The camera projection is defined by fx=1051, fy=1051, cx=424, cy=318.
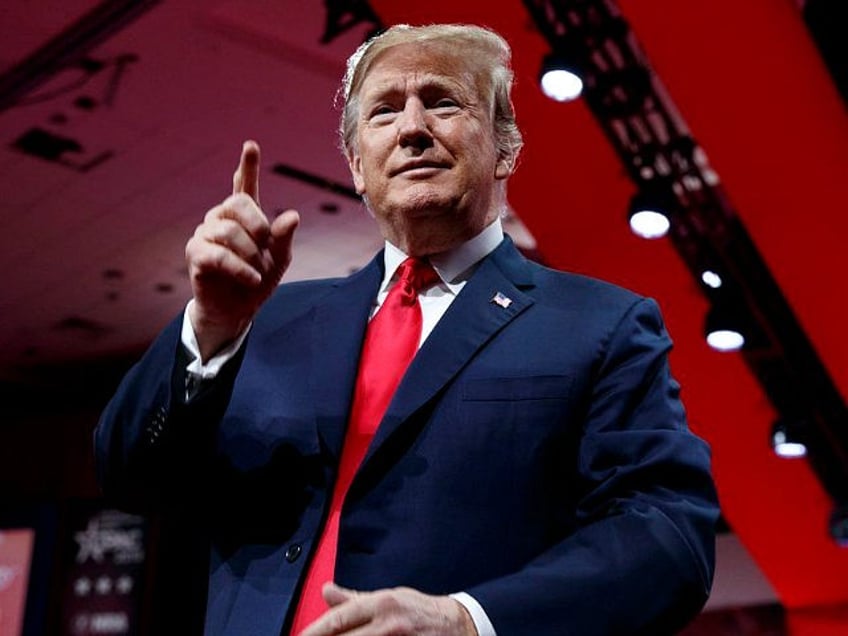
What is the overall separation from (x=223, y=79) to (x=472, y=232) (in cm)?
405

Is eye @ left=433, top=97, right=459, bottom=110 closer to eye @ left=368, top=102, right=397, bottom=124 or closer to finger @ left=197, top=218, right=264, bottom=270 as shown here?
eye @ left=368, top=102, right=397, bottom=124

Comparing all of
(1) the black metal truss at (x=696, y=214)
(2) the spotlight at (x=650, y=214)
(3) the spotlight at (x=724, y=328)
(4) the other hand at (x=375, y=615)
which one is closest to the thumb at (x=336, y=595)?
(4) the other hand at (x=375, y=615)

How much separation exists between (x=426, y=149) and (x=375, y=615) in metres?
0.63

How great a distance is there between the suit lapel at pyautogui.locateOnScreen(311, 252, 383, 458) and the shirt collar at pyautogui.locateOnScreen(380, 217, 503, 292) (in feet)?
0.11

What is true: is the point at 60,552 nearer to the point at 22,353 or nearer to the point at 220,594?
the point at 22,353

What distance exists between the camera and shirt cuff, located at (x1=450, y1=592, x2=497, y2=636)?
0.89 metres

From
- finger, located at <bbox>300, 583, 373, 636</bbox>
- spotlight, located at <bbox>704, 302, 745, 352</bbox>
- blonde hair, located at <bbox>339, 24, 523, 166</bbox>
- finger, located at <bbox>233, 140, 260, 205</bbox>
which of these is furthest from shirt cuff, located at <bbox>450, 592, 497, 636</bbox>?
spotlight, located at <bbox>704, 302, 745, 352</bbox>

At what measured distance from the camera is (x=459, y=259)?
1.28 m

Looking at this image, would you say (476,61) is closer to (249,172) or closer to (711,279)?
(249,172)

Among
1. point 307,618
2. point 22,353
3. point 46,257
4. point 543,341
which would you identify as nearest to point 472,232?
point 543,341

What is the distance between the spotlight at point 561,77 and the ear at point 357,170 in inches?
102

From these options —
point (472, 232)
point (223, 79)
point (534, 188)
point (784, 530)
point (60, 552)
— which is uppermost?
point (223, 79)

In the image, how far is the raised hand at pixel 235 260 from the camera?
101 cm

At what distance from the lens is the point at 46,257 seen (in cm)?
679
